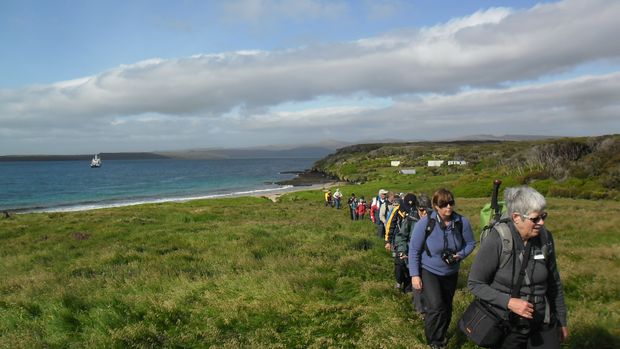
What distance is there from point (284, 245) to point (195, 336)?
Answer: 26.5ft

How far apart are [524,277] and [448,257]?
1.96 meters

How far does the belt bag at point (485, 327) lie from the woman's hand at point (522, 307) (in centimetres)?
29

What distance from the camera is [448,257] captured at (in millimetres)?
5988

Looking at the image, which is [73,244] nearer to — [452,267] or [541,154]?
[452,267]

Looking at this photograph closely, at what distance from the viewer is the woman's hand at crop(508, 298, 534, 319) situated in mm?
3920

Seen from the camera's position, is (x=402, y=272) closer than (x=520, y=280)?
No

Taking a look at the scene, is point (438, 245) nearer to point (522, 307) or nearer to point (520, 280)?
point (520, 280)

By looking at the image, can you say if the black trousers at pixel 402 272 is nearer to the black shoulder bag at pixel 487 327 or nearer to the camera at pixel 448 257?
the camera at pixel 448 257

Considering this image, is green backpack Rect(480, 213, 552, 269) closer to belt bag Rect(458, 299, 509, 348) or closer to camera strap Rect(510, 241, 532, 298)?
camera strap Rect(510, 241, 532, 298)

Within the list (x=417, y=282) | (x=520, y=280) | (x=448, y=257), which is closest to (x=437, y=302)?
(x=417, y=282)

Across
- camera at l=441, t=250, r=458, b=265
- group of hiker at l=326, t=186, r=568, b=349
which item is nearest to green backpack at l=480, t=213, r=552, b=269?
group of hiker at l=326, t=186, r=568, b=349

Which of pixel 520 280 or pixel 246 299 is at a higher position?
pixel 520 280

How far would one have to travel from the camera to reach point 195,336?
7.09 meters

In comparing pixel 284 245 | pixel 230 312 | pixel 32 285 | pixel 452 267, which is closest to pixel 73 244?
pixel 32 285
